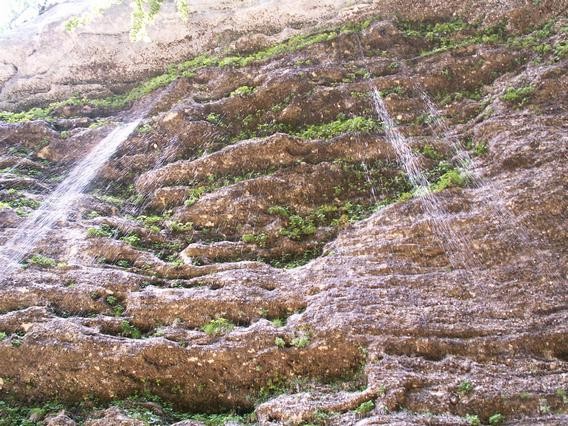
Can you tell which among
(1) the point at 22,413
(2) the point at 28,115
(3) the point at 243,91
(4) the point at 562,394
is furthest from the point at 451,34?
(1) the point at 22,413

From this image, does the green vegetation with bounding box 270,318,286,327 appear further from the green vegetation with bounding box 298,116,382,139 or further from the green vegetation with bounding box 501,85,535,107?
the green vegetation with bounding box 501,85,535,107

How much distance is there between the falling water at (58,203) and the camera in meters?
10.0

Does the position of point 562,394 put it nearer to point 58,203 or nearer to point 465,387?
point 465,387

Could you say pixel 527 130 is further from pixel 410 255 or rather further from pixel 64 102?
pixel 64 102

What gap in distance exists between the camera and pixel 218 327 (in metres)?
8.36

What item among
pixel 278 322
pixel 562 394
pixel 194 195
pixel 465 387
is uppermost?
pixel 194 195

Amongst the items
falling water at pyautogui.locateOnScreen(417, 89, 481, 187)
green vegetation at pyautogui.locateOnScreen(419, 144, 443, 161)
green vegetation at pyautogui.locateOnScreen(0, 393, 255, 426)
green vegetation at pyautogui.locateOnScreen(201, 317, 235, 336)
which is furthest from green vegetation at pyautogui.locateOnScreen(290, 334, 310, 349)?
green vegetation at pyautogui.locateOnScreen(419, 144, 443, 161)

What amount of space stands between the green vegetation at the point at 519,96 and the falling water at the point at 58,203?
9.14m

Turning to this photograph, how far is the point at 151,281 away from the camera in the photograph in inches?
367

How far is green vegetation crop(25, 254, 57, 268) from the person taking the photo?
31.8 feet

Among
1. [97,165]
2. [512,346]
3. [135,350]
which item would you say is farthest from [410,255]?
[97,165]

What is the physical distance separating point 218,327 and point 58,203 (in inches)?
216

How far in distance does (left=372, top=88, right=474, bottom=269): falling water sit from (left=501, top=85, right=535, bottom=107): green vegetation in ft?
7.70

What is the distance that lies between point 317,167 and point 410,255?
328 cm
